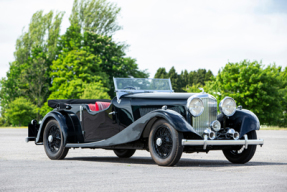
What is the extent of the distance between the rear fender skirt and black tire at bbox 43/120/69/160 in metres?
0.71

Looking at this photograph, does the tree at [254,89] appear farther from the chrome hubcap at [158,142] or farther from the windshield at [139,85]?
the chrome hubcap at [158,142]

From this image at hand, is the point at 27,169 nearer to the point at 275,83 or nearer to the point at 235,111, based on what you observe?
the point at 235,111

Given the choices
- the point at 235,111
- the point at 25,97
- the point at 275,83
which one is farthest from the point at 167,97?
the point at 25,97

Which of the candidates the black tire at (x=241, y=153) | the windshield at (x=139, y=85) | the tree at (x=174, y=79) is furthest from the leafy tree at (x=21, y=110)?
the black tire at (x=241, y=153)

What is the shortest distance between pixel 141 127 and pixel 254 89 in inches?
1669

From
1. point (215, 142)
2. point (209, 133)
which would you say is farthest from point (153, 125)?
point (215, 142)

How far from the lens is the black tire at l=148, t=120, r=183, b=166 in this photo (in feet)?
23.4

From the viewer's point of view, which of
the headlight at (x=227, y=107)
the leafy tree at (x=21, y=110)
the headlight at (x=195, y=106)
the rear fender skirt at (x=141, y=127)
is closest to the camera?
the rear fender skirt at (x=141, y=127)

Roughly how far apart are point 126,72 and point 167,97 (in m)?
40.9

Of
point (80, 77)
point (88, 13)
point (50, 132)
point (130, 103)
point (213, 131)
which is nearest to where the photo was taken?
point (213, 131)

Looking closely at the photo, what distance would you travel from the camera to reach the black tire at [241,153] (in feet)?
27.2

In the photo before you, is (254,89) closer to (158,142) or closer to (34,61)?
(34,61)

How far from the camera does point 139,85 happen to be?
31.3 feet

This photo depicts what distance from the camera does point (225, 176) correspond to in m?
6.04
